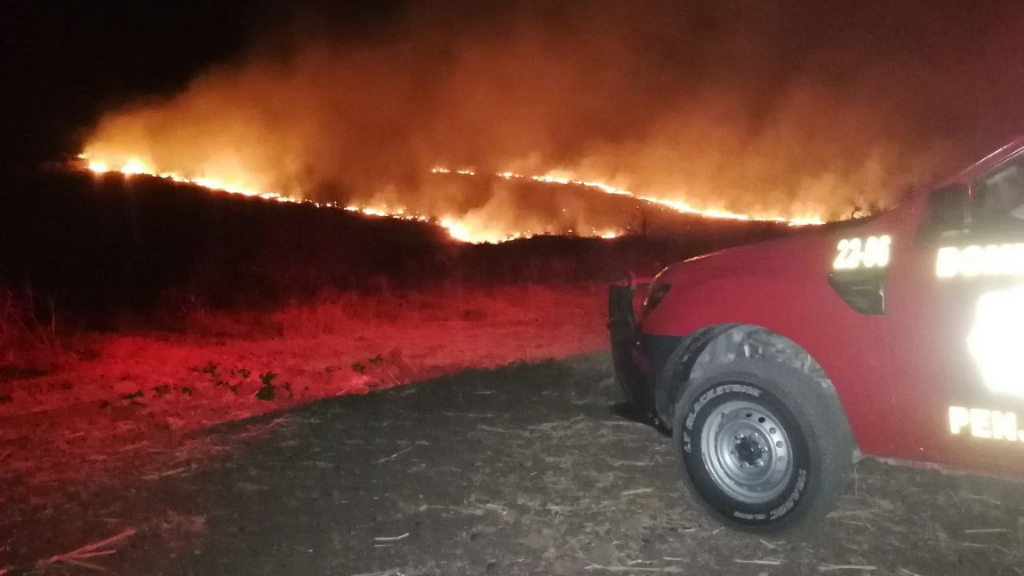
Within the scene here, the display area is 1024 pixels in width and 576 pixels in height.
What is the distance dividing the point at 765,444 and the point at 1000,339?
1173mm

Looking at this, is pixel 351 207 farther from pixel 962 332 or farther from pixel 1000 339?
pixel 1000 339

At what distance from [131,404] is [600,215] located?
1239 inches

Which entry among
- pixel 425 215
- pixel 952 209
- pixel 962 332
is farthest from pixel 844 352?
pixel 425 215

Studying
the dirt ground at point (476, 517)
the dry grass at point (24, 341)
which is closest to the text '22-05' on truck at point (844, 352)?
the dirt ground at point (476, 517)

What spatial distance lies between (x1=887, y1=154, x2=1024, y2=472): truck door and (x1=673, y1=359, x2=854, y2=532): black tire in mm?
333

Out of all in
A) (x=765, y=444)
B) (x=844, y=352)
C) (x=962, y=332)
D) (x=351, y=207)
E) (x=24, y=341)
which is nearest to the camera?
(x=962, y=332)

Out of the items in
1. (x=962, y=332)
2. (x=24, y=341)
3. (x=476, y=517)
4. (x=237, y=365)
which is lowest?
(x=476, y=517)

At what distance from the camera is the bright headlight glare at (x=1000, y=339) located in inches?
114

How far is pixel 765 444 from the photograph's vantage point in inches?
145

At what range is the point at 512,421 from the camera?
235 inches

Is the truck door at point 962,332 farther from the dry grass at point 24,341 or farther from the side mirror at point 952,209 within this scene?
the dry grass at point 24,341

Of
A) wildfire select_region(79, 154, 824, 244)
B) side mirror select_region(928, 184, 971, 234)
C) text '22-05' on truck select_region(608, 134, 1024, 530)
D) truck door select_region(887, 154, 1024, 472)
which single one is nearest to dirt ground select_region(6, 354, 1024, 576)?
text '22-05' on truck select_region(608, 134, 1024, 530)

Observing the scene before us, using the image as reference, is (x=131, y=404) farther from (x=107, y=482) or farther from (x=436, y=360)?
(x=436, y=360)

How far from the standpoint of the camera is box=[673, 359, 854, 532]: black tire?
3492 millimetres
